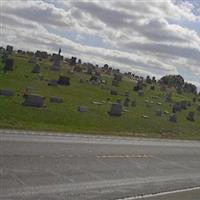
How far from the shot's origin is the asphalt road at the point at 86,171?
13.2 m

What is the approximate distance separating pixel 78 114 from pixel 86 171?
19859 millimetres

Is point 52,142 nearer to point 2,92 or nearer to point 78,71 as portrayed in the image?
point 2,92

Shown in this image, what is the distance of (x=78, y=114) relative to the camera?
1425 inches

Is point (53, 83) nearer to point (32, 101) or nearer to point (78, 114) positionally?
point (78, 114)

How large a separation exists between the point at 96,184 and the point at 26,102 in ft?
64.4

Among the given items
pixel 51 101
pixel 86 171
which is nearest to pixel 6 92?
pixel 51 101

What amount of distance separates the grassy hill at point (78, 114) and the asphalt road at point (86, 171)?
19.6ft

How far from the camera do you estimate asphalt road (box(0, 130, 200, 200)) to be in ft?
43.2

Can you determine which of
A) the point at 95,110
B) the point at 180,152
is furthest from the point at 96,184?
the point at 95,110

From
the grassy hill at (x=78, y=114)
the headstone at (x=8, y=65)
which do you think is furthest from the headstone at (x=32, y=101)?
the headstone at (x=8, y=65)

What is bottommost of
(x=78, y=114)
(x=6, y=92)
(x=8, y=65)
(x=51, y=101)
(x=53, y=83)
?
(x=78, y=114)

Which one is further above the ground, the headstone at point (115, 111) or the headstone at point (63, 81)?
the headstone at point (63, 81)

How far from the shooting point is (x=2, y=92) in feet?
117

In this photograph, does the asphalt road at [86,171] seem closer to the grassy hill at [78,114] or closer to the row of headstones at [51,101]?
the grassy hill at [78,114]
